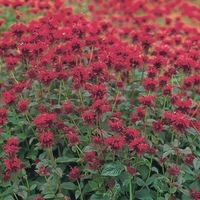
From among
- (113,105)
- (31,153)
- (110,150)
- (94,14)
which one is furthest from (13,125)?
(94,14)

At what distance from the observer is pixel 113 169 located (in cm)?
323

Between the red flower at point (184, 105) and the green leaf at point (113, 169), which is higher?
the red flower at point (184, 105)

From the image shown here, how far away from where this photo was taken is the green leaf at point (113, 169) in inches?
125

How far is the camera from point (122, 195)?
3492 millimetres

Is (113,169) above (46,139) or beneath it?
beneath

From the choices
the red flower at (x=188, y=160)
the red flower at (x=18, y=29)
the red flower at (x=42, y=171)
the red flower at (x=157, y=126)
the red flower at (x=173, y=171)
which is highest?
the red flower at (x=18, y=29)

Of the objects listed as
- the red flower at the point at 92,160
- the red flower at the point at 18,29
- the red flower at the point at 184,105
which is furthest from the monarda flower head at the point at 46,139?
the red flower at the point at 18,29

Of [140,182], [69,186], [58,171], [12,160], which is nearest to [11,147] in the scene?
[12,160]

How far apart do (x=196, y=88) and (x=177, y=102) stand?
86cm

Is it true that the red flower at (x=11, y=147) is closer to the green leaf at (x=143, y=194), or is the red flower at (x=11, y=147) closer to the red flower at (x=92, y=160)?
the red flower at (x=92, y=160)

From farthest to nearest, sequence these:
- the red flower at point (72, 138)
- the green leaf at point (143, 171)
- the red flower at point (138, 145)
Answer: the green leaf at point (143, 171), the red flower at point (72, 138), the red flower at point (138, 145)

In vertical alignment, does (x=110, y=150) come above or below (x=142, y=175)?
above

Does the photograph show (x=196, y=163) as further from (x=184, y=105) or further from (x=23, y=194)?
(x=23, y=194)

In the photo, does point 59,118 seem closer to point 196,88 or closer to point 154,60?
point 154,60
